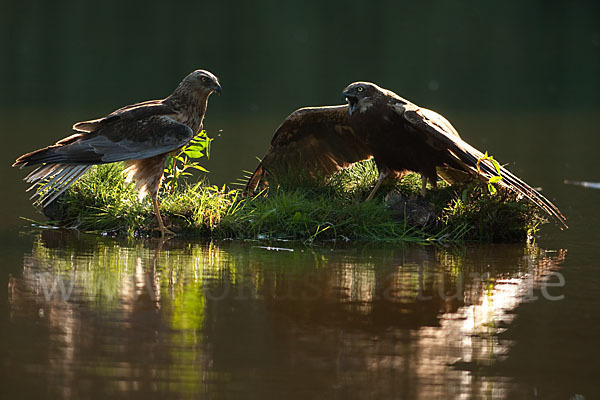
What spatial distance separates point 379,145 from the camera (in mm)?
7645

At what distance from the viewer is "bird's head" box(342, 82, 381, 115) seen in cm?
769

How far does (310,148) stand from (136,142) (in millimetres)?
1930

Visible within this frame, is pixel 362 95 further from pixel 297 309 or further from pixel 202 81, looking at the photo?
pixel 297 309

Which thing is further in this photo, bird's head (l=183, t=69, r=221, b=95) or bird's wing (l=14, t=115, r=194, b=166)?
bird's head (l=183, t=69, r=221, b=95)

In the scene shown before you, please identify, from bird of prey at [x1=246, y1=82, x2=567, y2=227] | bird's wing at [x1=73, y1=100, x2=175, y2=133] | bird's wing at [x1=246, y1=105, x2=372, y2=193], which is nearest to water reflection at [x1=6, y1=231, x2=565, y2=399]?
bird of prey at [x1=246, y1=82, x2=567, y2=227]

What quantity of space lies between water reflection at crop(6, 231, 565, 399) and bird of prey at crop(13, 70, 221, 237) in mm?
551

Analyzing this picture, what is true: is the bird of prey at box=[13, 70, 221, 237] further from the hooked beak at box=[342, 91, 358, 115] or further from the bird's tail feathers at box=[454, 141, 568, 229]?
the bird's tail feathers at box=[454, 141, 568, 229]

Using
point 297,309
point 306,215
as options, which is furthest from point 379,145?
point 297,309

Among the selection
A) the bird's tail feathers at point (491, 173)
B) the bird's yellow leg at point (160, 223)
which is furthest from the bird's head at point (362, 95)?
the bird's yellow leg at point (160, 223)

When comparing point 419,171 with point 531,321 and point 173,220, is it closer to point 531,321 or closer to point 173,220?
point 173,220

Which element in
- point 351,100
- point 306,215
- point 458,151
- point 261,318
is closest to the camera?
point 261,318

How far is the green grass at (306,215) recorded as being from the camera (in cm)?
736

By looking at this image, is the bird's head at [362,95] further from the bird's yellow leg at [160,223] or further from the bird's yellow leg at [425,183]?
the bird's yellow leg at [160,223]

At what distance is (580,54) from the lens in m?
28.2
